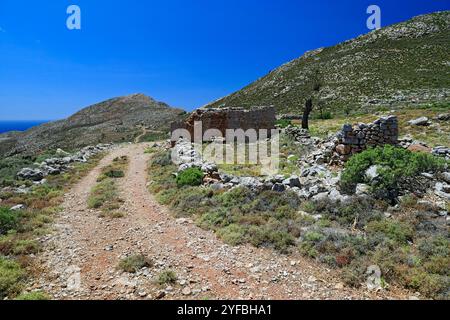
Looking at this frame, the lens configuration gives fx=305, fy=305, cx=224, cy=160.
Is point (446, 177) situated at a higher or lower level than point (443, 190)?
higher

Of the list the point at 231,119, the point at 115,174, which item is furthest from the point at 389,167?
the point at 231,119

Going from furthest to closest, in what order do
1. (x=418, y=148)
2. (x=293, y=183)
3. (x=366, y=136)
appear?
(x=418, y=148) → (x=366, y=136) → (x=293, y=183)

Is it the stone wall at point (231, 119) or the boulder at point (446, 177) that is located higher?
the stone wall at point (231, 119)

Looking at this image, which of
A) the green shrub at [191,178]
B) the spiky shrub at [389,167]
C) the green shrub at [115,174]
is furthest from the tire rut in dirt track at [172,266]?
the green shrub at [115,174]

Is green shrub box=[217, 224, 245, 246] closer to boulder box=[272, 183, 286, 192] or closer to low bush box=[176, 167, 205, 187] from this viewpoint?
boulder box=[272, 183, 286, 192]

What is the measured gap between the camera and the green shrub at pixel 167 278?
6398 mm

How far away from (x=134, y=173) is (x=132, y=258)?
1174cm

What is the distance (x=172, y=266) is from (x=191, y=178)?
6.59 metres

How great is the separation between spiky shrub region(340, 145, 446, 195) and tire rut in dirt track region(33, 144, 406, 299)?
4430mm

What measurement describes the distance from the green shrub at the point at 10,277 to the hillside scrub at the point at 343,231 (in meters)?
4.76

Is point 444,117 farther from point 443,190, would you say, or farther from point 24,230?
point 24,230

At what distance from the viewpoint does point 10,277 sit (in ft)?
21.2

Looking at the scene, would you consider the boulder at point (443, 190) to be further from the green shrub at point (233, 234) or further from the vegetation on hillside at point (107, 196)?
the vegetation on hillside at point (107, 196)
